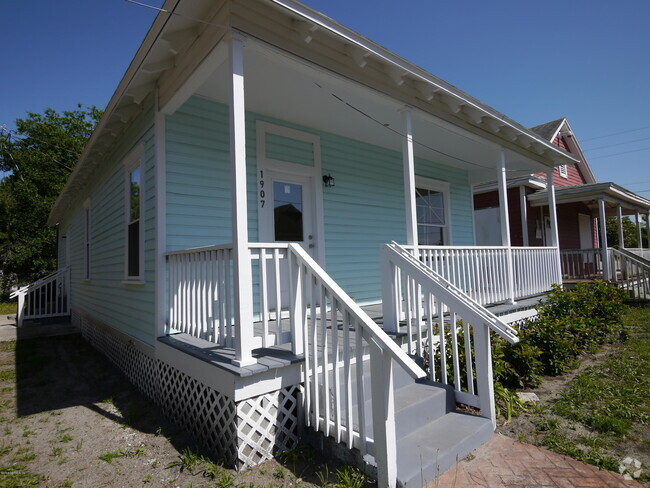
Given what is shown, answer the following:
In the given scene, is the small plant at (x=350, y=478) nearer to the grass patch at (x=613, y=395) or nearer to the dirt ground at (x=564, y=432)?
the dirt ground at (x=564, y=432)

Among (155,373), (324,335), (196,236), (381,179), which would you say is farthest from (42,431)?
(381,179)

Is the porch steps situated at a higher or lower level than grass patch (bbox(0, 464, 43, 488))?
higher

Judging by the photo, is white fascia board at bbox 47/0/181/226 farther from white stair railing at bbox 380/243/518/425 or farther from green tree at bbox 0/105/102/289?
green tree at bbox 0/105/102/289

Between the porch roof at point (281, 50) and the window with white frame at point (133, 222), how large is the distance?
0.80 metres

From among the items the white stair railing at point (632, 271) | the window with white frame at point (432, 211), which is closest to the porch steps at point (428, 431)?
the window with white frame at point (432, 211)

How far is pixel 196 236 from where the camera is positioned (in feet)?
14.7

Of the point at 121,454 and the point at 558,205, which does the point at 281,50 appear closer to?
the point at 121,454

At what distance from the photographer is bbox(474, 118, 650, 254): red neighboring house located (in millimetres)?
10625

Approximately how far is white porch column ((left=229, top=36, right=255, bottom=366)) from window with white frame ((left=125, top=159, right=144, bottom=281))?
2.43 m

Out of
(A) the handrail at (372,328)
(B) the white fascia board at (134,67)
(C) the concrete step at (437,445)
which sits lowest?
(C) the concrete step at (437,445)

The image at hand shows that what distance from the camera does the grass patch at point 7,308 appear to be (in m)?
15.2

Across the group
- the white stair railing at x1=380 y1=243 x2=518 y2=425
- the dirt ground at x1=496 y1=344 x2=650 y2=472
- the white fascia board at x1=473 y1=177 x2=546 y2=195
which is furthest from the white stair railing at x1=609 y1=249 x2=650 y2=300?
the white stair railing at x1=380 y1=243 x2=518 y2=425

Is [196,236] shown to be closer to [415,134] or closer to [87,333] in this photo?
[415,134]

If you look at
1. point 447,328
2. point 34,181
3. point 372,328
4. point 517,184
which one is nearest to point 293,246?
point 372,328
